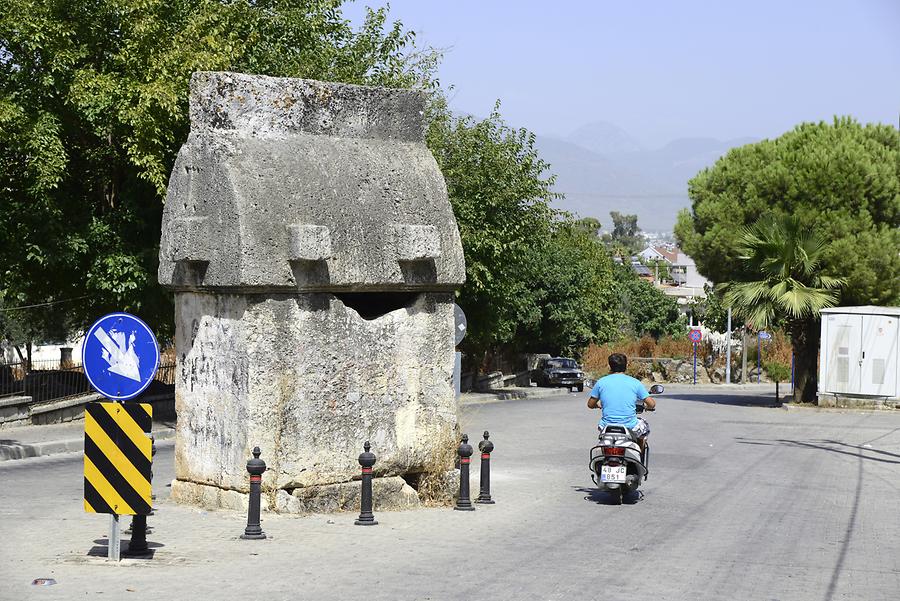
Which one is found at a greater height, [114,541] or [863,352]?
[863,352]

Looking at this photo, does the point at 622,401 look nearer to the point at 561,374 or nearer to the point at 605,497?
the point at 605,497

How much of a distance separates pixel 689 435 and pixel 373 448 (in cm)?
1326

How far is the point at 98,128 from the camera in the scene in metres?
21.9

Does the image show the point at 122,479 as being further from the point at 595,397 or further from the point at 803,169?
the point at 803,169

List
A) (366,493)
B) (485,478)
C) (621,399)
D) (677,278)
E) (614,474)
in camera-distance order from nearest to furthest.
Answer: (366,493) < (614,474) < (485,478) < (621,399) < (677,278)

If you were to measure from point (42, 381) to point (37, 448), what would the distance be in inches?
202

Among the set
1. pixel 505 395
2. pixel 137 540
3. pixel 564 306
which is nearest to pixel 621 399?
pixel 137 540

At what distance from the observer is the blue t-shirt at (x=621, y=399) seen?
46.8ft

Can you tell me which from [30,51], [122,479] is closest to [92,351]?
[122,479]

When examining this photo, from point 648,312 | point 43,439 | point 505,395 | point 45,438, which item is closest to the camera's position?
point 43,439

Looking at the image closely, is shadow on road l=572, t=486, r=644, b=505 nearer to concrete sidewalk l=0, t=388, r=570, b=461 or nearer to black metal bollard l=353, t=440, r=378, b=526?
black metal bollard l=353, t=440, r=378, b=526

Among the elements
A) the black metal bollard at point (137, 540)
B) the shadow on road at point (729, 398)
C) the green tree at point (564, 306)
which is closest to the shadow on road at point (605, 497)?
the black metal bollard at point (137, 540)

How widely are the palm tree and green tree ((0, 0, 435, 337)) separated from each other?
15.1 metres

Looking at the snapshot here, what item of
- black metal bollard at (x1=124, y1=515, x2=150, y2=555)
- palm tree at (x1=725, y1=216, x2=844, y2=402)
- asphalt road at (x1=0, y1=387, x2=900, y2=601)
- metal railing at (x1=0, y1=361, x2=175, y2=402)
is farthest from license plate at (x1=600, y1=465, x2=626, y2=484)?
palm tree at (x1=725, y1=216, x2=844, y2=402)
